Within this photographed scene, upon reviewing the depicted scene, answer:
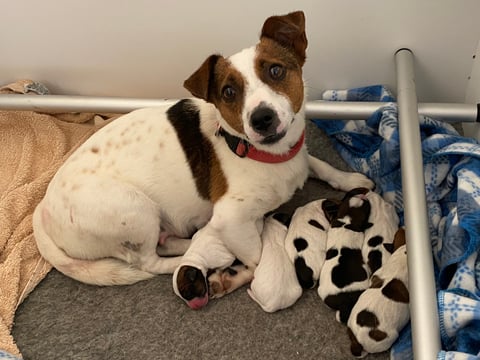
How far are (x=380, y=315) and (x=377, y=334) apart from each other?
0.06 metres

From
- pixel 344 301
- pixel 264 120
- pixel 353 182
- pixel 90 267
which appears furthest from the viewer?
pixel 353 182

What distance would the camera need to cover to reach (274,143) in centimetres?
201

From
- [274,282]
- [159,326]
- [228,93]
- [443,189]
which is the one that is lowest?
[159,326]

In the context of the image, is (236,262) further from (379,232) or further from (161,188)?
(379,232)

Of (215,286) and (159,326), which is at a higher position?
(215,286)

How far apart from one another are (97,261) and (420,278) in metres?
1.26

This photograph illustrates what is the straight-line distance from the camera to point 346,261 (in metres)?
2.08

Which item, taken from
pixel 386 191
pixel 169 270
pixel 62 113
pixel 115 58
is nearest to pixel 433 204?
pixel 386 191

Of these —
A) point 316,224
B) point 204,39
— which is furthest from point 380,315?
point 204,39

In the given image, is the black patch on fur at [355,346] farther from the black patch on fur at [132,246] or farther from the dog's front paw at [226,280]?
the black patch on fur at [132,246]

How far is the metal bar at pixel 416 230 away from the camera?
1.62 m

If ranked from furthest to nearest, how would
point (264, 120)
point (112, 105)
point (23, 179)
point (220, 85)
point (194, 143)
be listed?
point (112, 105)
point (23, 179)
point (194, 143)
point (220, 85)
point (264, 120)

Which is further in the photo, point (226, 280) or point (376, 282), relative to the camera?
point (226, 280)

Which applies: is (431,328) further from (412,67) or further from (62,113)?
(62,113)
